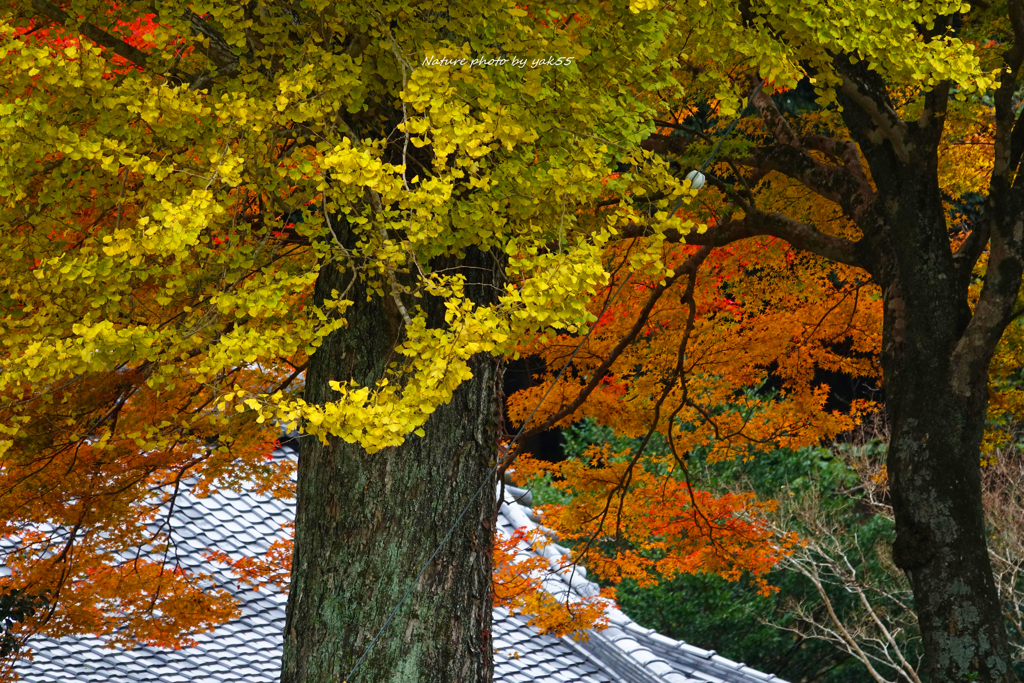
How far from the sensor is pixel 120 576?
21.6ft

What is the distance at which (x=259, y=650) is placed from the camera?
26.3ft

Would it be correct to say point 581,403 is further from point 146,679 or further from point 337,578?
point 146,679

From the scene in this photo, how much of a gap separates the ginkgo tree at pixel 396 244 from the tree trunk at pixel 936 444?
16mm

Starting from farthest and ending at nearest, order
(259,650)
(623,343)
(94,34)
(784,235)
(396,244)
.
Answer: (259,650) < (623,343) < (784,235) < (94,34) < (396,244)

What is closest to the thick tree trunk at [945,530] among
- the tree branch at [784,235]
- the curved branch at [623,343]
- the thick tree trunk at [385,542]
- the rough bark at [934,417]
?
the rough bark at [934,417]

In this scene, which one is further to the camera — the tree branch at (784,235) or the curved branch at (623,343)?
the curved branch at (623,343)

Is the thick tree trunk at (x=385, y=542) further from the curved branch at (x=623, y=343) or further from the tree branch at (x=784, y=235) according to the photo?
the tree branch at (x=784, y=235)

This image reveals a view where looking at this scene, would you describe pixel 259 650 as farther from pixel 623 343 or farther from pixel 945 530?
pixel 945 530

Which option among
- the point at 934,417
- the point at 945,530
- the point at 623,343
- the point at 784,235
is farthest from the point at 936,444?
the point at 623,343

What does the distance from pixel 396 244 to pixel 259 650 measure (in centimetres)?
571

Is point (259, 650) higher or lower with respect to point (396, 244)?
lower

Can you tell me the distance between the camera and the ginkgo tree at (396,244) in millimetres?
3301

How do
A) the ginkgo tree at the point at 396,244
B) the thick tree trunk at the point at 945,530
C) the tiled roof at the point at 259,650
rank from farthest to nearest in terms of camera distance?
the tiled roof at the point at 259,650 → the thick tree trunk at the point at 945,530 → the ginkgo tree at the point at 396,244

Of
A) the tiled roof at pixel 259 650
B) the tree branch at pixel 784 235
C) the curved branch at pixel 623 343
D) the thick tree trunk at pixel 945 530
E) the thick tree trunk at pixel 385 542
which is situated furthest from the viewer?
the tiled roof at pixel 259 650
